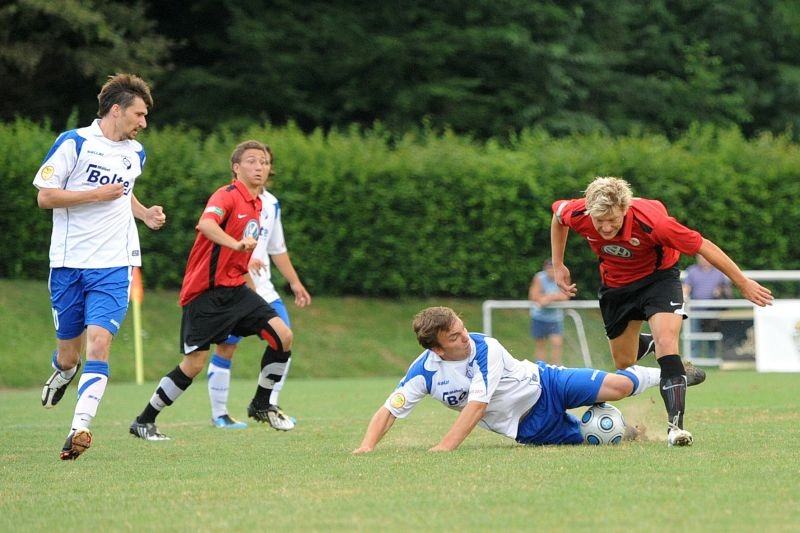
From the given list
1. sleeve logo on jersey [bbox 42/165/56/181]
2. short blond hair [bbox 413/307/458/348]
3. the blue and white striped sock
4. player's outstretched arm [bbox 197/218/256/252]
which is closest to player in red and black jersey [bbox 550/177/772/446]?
short blond hair [bbox 413/307/458/348]

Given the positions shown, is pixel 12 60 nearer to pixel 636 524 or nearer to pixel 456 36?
pixel 456 36

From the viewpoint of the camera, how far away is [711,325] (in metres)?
22.1

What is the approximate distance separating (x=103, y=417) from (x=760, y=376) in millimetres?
9938

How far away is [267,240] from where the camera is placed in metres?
12.1

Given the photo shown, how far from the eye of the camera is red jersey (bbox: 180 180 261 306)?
10.3m

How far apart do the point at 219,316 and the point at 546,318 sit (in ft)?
44.1

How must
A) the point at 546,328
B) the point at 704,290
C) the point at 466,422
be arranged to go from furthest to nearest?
the point at 546,328 < the point at 704,290 < the point at 466,422

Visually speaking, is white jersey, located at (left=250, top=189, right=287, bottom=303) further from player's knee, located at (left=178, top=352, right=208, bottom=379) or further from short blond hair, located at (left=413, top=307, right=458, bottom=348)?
short blond hair, located at (left=413, top=307, right=458, bottom=348)

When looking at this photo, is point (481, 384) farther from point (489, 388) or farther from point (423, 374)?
point (423, 374)

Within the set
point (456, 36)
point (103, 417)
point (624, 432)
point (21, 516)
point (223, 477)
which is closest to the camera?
point (21, 516)

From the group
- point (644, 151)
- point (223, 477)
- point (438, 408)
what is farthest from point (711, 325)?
point (223, 477)

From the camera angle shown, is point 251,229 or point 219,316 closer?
point 219,316

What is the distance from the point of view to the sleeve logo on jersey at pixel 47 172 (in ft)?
27.9

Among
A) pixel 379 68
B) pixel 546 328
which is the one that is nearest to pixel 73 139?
pixel 546 328
